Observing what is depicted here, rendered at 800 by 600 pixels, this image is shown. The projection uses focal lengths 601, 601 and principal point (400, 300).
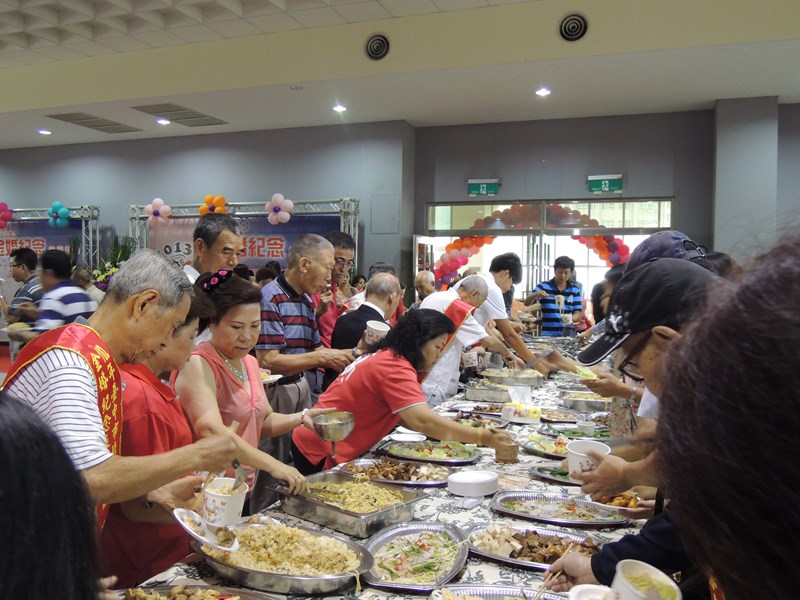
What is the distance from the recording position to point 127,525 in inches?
62.2

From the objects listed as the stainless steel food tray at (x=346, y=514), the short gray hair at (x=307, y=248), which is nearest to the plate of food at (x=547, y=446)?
the stainless steel food tray at (x=346, y=514)

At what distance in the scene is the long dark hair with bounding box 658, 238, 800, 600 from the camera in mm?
339

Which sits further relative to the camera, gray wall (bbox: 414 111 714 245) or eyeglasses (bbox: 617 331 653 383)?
gray wall (bbox: 414 111 714 245)

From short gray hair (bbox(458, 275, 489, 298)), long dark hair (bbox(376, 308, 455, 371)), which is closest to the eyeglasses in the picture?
long dark hair (bbox(376, 308, 455, 371))

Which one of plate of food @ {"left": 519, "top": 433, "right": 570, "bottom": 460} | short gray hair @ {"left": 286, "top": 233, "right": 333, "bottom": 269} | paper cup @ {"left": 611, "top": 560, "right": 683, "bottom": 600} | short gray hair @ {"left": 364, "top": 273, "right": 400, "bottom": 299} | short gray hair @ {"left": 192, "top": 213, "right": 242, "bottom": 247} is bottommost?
plate of food @ {"left": 519, "top": 433, "right": 570, "bottom": 460}

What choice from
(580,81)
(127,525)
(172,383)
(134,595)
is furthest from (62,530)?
(580,81)

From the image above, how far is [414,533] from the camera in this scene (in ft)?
5.29

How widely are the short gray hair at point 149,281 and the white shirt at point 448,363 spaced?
8.00 ft

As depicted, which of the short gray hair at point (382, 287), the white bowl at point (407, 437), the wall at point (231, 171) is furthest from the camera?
the wall at point (231, 171)

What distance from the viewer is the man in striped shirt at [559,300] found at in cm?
638

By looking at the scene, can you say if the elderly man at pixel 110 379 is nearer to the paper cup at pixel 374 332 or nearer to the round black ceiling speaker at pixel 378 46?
the paper cup at pixel 374 332

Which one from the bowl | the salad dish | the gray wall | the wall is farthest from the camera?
the wall

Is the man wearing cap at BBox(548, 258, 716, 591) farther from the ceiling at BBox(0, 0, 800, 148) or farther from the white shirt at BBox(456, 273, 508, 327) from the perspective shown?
the ceiling at BBox(0, 0, 800, 148)

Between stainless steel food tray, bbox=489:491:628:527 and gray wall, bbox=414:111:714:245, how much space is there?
6087mm
